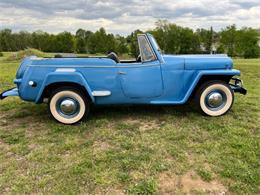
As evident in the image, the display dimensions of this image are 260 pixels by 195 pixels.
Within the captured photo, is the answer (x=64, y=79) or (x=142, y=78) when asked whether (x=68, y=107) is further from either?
(x=142, y=78)

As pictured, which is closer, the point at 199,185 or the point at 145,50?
the point at 199,185

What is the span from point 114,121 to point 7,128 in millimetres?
1639

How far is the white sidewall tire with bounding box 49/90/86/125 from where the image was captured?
14.0 feet

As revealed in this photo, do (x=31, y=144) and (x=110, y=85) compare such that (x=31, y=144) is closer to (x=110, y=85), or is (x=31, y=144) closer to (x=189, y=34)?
(x=110, y=85)

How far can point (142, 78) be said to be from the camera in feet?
14.2

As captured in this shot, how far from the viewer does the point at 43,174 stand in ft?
9.42

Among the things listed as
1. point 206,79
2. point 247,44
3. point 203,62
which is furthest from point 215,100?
point 247,44

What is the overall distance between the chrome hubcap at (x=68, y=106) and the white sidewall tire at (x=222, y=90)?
1986mm

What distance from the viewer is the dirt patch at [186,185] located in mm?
2570

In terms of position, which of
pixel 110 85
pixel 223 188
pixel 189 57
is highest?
pixel 189 57

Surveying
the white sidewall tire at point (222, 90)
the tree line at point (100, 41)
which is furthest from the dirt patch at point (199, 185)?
the tree line at point (100, 41)

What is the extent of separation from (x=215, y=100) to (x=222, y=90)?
0.67 feet

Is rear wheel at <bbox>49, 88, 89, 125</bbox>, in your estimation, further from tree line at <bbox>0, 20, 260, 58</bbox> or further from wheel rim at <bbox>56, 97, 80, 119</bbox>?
tree line at <bbox>0, 20, 260, 58</bbox>

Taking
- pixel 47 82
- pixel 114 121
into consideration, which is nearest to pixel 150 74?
pixel 114 121
